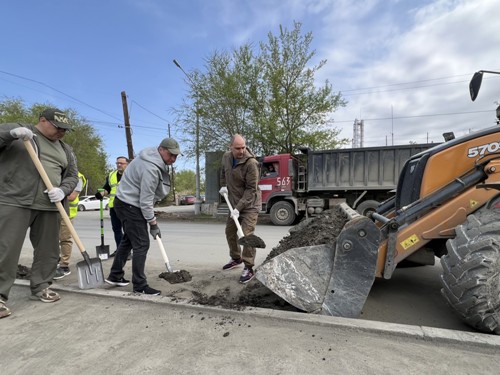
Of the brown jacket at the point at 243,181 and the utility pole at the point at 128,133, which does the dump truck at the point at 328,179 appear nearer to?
Answer: the brown jacket at the point at 243,181

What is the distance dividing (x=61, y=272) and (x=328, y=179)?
351 inches

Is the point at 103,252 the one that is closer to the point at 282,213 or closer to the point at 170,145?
the point at 170,145

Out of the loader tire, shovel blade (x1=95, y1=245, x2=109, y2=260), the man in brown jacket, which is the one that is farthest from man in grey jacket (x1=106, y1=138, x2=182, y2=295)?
the loader tire

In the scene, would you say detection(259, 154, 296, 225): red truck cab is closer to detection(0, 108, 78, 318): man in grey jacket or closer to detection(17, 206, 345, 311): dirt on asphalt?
detection(17, 206, 345, 311): dirt on asphalt

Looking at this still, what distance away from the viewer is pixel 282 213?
12250 mm

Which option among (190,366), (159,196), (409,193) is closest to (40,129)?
(159,196)

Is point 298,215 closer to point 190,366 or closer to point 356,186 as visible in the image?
point 356,186

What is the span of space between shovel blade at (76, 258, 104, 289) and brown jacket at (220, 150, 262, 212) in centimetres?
181

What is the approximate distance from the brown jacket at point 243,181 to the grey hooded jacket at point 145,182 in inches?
40.3

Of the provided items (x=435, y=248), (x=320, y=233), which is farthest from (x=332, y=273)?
(x=435, y=248)

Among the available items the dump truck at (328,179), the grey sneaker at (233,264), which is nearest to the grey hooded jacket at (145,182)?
the grey sneaker at (233,264)

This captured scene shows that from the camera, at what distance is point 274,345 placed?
2416 millimetres

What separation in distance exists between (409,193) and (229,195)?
7.58ft

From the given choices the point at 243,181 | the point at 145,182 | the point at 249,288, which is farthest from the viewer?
the point at 243,181
